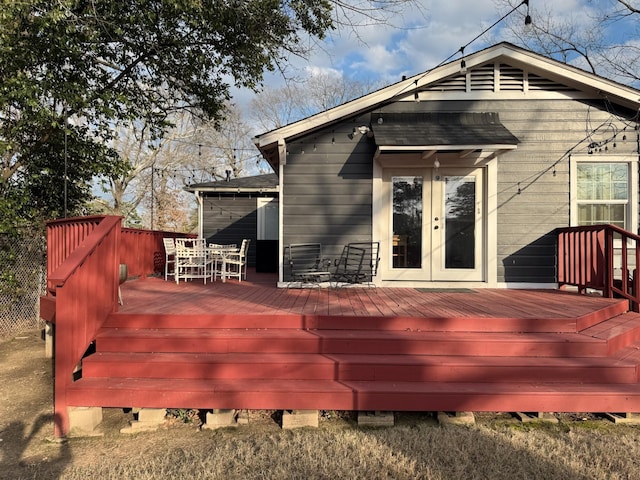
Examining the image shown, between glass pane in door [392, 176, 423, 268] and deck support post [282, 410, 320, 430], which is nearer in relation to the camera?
deck support post [282, 410, 320, 430]

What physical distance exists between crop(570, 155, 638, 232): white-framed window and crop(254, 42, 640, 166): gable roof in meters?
0.95

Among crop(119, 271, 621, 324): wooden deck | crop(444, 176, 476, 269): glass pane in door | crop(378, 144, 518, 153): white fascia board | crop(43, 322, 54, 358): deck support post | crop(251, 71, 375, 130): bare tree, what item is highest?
crop(251, 71, 375, 130): bare tree

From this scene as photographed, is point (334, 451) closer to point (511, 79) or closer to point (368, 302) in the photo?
point (368, 302)

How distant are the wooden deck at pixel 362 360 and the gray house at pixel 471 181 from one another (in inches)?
Result: 81.2

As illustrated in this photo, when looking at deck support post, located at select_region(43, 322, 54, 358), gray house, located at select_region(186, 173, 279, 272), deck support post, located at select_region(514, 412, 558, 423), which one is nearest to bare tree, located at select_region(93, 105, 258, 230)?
gray house, located at select_region(186, 173, 279, 272)

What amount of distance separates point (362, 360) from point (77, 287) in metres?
2.41

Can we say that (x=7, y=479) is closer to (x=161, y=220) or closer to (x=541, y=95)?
(x=541, y=95)

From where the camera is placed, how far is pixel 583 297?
195 inches

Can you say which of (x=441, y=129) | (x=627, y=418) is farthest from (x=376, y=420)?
(x=441, y=129)

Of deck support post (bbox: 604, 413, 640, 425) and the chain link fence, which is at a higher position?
the chain link fence

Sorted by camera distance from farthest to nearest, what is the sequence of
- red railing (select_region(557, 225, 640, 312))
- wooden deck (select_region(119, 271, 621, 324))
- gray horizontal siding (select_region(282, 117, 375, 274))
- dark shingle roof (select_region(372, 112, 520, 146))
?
gray horizontal siding (select_region(282, 117, 375, 274)) < dark shingle roof (select_region(372, 112, 520, 146)) < red railing (select_region(557, 225, 640, 312)) < wooden deck (select_region(119, 271, 621, 324))

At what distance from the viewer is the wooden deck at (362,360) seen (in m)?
2.81

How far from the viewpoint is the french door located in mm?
6004

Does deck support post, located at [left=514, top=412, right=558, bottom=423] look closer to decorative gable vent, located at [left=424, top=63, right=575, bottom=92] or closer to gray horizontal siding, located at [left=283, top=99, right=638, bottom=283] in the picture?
gray horizontal siding, located at [left=283, top=99, right=638, bottom=283]
